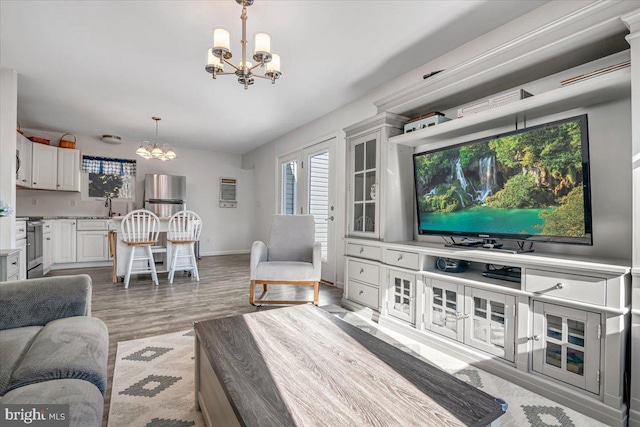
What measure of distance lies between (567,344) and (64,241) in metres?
6.74

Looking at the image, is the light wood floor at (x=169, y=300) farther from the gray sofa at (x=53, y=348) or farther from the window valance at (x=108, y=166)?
the window valance at (x=108, y=166)

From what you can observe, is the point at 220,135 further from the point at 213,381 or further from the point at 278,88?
the point at 213,381

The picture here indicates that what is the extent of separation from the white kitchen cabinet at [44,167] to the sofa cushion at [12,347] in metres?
4.95

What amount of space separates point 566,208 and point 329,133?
3203 mm

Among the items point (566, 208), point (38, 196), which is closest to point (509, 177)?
point (566, 208)

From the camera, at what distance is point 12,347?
1.14 metres

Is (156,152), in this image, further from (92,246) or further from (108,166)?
(92,246)

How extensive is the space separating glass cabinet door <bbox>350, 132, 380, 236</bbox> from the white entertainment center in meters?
0.16

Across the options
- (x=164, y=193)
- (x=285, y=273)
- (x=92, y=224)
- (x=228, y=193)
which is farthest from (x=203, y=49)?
(x=228, y=193)

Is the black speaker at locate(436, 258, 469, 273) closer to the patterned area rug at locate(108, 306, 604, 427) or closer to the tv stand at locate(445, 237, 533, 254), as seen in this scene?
the tv stand at locate(445, 237, 533, 254)

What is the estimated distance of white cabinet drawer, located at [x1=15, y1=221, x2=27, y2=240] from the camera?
3.44 metres

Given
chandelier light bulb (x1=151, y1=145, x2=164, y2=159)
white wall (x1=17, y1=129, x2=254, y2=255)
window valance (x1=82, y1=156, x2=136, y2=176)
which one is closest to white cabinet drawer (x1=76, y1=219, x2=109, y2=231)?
white wall (x1=17, y1=129, x2=254, y2=255)

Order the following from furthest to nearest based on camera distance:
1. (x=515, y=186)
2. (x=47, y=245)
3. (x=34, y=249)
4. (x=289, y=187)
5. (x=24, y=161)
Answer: (x=289, y=187)
(x=47, y=245)
(x=24, y=161)
(x=34, y=249)
(x=515, y=186)

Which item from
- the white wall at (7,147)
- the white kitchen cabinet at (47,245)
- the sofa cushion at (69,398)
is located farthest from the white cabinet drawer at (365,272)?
the white kitchen cabinet at (47,245)
